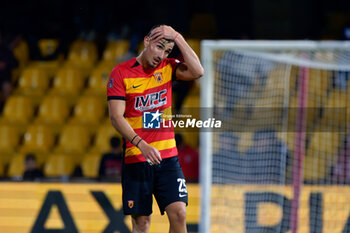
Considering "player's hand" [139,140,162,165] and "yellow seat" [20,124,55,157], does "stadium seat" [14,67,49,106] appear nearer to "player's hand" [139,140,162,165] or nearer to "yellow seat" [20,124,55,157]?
"yellow seat" [20,124,55,157]

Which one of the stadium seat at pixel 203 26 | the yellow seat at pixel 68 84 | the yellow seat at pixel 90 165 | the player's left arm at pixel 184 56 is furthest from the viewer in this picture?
the stadium seat at pixel 203 26

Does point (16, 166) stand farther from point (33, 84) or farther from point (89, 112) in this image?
point (33, 84)

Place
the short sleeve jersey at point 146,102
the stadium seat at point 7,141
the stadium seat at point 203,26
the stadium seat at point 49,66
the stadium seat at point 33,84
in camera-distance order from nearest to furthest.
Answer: the short sleeve jersey at point 146,102 < the stadium seat at point 7,141 < the stadium seat at point 33,84 < the stadium seat at point 49,66 < the stadium seat at point 203,26

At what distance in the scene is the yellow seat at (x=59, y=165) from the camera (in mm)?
8648

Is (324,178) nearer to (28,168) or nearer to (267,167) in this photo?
(267,167)

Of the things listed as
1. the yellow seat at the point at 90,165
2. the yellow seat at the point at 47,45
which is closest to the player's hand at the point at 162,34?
the yellow seat at the point at 90,165

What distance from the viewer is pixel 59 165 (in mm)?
8664

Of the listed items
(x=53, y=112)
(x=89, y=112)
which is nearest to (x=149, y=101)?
(x=89, y=112)

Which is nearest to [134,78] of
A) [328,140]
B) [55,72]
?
[328,140]

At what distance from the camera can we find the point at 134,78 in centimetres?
450

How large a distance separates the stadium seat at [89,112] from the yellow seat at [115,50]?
921 mm

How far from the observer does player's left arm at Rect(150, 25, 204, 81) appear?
172 inches

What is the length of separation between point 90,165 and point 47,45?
2755 mm

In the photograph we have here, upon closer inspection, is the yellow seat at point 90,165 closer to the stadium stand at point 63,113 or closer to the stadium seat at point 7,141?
the stadium stand at point 63,113
